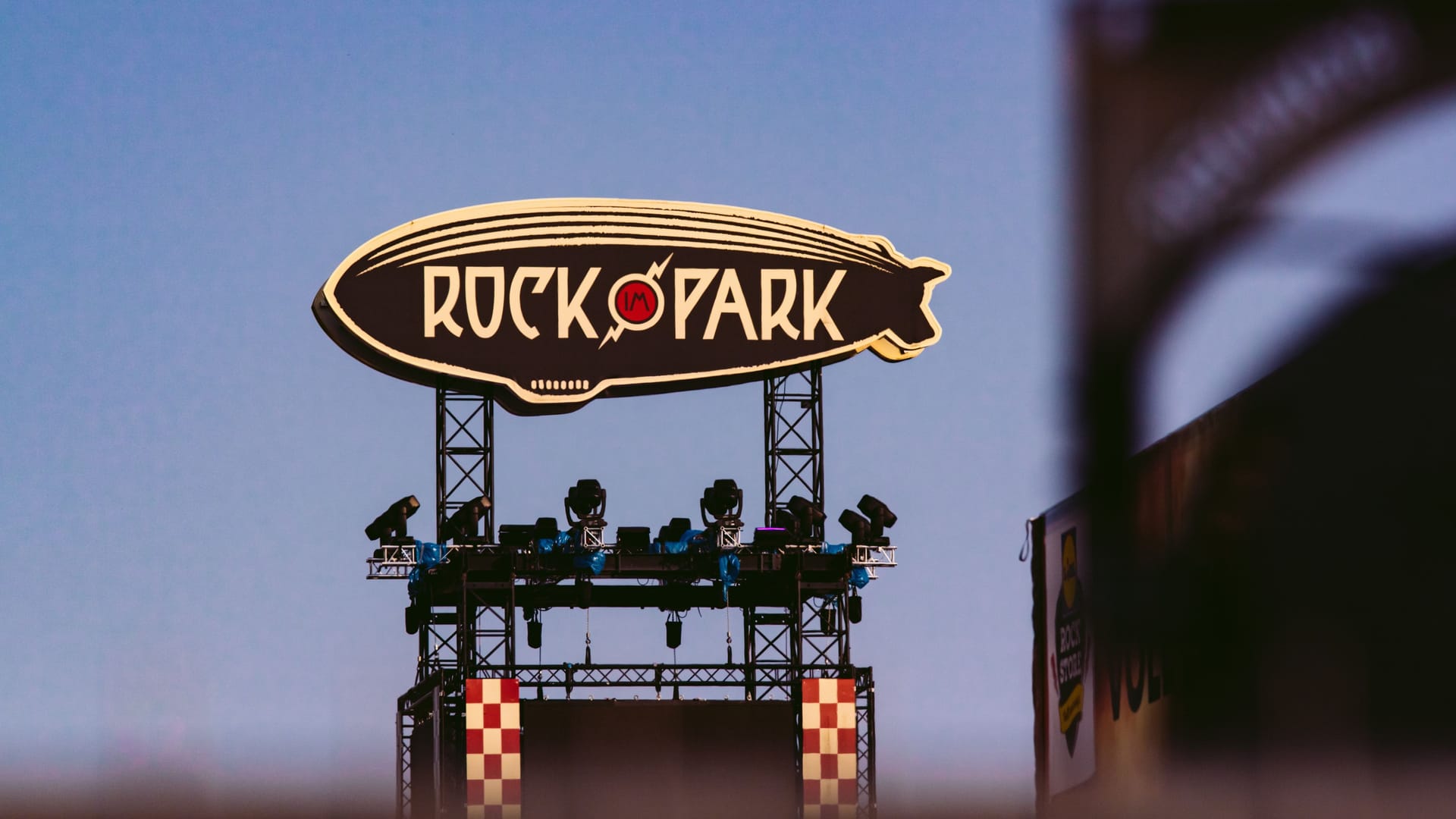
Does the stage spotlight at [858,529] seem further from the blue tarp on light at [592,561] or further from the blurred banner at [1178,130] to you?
the blurred banner at [1178,130]

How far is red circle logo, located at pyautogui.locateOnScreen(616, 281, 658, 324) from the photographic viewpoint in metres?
41.9

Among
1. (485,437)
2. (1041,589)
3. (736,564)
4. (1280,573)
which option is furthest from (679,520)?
(1280,573)

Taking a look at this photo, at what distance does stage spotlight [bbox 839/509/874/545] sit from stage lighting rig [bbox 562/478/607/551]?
575cm

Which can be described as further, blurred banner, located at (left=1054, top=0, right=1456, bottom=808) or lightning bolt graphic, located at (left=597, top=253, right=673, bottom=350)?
lightning bolt graphic, located at (left=597, top=253, right=673, bottom=350)

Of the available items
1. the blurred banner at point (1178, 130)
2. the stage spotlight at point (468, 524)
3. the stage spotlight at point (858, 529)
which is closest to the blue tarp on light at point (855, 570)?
the stage spotlight at point (858, 529)

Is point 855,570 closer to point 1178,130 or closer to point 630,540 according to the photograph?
point 630,540

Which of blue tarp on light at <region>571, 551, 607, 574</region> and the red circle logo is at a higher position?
the red circle logo

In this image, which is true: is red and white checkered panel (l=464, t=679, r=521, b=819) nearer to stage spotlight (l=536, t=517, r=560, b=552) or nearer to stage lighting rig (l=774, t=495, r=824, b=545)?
stage spotlight (l=536, t=517, r=560, b=552)

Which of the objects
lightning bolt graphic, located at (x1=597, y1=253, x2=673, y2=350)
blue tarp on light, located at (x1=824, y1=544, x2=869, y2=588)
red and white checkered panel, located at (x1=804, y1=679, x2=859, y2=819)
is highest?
lightning bolt graphic, located at (x1=597, y1=253, x2=673, y2=350)

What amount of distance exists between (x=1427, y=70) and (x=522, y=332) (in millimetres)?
37598

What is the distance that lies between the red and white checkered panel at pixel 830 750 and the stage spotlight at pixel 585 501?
6.42 meters

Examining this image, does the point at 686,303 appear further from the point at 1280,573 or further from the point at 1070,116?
the point at 1070,116

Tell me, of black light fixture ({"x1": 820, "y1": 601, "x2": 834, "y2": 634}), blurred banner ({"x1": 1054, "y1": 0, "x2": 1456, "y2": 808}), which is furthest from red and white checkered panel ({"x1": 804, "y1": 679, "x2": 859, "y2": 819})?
blurred banner ({"x1": 1054, "y1": 0, "x2": 1456, "y2": 808})

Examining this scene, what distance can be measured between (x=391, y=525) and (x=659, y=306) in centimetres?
803
